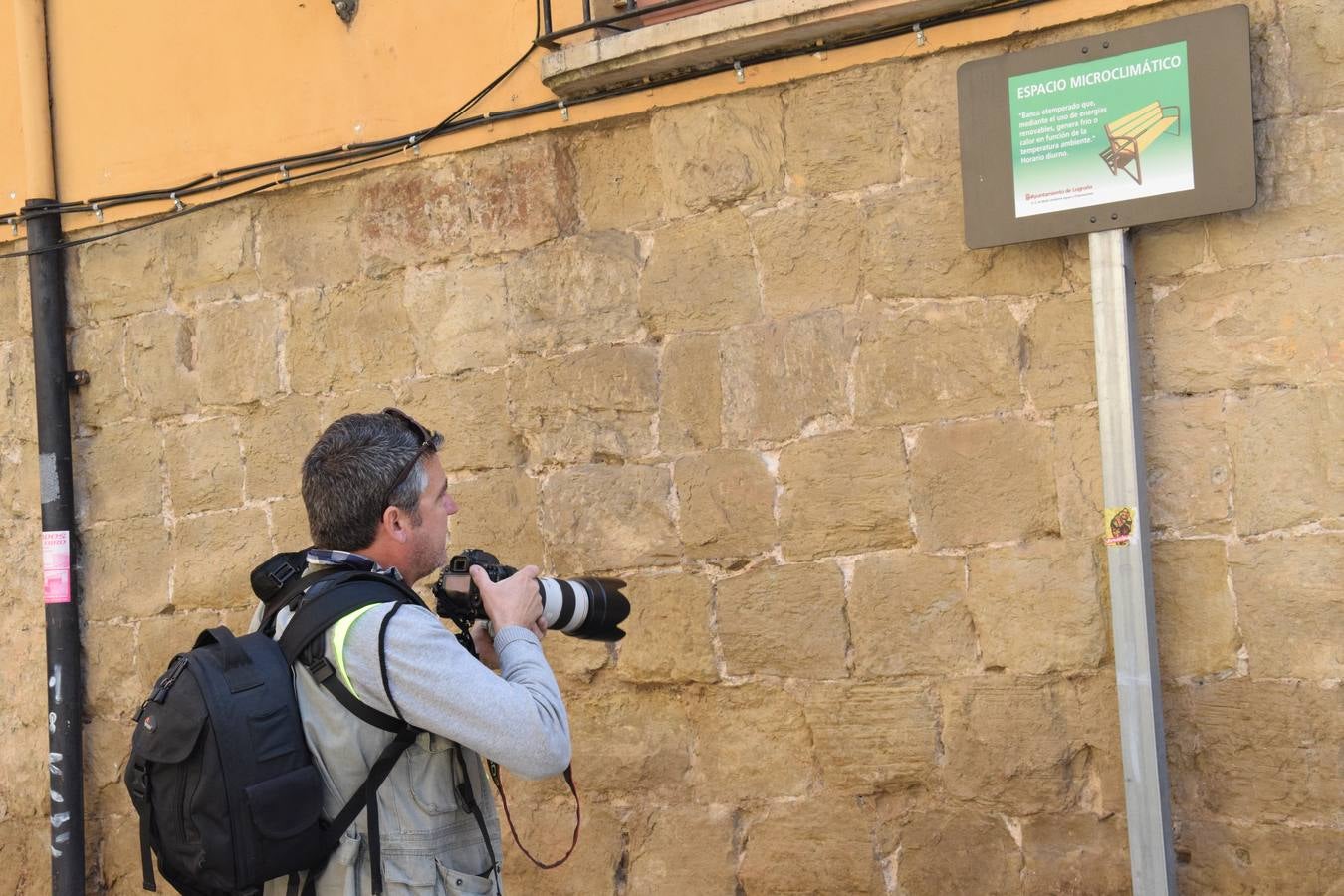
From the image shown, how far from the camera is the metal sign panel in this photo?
373 cm

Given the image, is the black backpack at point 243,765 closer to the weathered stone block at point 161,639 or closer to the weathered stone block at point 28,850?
the weathered stone block at point 161,639

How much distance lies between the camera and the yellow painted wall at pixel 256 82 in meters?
4.91

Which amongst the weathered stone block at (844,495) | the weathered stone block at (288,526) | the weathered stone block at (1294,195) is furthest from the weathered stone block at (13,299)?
the weathered stone block at (1294,195)

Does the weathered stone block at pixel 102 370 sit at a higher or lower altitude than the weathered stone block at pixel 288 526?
higher

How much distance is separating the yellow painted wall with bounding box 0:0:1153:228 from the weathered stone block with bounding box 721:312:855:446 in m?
0.71

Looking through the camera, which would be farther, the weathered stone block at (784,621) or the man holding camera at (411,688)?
the weathered stone block at (784,621)

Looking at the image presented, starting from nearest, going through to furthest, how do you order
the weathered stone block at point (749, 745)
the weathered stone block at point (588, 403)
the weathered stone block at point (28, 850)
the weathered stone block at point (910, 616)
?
the weathered stone block at point (910, 616), the weathered stone block at point (749, 745), the weathered stone block at point (588, 403), the weathered stone block at point (28, 850)

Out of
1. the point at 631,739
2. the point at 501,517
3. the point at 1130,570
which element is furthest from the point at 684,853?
the point at 1130,570

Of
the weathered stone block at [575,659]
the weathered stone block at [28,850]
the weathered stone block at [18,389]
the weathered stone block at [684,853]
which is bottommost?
the weathered stone block at [28,850]

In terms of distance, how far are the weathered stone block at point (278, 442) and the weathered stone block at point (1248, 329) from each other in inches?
110

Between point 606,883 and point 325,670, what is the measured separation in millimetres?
2249

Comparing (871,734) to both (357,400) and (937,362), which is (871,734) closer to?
(937,362)

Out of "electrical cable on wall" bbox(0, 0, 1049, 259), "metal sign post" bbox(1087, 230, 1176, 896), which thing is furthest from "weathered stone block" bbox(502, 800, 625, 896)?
"electrical cable on wall" bbox(0, 0, 1049, 259)

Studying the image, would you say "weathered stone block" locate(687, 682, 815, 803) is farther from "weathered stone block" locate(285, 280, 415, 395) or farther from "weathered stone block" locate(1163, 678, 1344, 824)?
"weathered stone block" locate(285, 280, 415, 395)
